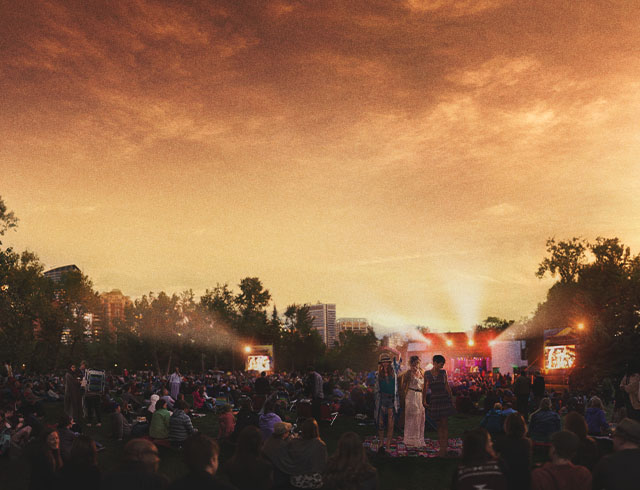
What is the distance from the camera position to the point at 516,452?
591 cm

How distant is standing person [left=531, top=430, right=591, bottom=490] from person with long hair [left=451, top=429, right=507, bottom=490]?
0.49m

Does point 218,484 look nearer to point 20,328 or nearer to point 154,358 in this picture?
point 20,328

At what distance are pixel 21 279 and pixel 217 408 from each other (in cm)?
2744

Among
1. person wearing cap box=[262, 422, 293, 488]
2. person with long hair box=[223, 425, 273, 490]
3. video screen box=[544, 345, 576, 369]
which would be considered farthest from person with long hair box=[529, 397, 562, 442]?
video screen box=[544, 345, 576, 369]

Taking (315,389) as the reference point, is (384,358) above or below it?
above

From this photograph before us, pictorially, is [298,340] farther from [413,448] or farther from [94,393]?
[413,448]

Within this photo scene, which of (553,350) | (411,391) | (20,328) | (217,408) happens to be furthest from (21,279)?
(411,391)

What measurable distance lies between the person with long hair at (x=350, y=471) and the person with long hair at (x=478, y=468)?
2.44 ft

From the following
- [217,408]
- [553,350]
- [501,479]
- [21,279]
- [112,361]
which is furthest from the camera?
[112,361]

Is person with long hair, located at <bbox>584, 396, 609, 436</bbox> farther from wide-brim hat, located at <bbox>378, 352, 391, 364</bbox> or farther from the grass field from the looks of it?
wide-brim hat, located at <bbox>378, 352, 391, 364</bbox>

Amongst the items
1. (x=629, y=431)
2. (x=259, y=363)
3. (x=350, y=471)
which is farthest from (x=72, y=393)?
(x=259, y=363)

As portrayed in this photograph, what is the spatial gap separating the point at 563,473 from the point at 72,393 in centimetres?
1489

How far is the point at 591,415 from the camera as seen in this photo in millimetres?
12523

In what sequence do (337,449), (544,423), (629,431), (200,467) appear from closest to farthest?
(200,467)
(629,431)
(337,449)
(544,423)
